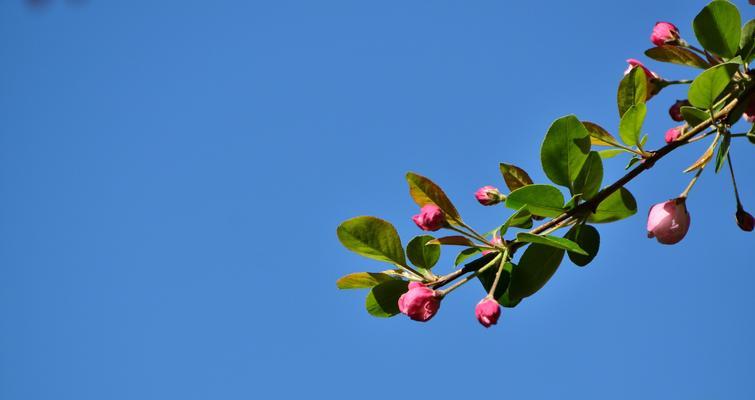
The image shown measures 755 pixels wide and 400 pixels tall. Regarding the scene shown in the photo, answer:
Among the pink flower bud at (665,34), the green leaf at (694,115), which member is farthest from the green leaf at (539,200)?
the pink flower bud at (665,34)

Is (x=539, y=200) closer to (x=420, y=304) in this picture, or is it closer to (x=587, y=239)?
(x=587, y=239)

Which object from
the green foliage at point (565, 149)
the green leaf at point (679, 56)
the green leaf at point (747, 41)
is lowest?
the green foliage at point (565, 149)

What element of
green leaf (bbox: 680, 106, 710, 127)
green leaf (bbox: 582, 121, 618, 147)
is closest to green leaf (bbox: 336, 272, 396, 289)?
green leaf (bbox: 582, 121, 618, 147)

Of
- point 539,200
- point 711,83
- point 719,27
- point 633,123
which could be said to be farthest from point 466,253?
point 719,27

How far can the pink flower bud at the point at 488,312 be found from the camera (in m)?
→ 1.07

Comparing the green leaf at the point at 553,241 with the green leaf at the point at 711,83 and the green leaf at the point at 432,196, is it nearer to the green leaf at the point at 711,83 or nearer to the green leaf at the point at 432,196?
the green leaf at the point at 432,196

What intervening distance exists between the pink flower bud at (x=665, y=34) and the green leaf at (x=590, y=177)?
0.44 m

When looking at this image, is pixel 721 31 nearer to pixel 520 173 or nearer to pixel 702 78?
pixel 702 78

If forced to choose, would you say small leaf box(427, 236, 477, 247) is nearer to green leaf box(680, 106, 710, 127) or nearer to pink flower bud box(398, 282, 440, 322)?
pink flower bud box(398, 282, 440, 322)

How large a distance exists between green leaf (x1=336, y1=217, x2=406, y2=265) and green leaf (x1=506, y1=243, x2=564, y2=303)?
186 millimetres

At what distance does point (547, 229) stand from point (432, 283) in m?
0.20

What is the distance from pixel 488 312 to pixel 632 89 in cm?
46

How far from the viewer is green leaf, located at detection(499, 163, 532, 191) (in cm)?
123

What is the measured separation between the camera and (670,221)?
116cm
